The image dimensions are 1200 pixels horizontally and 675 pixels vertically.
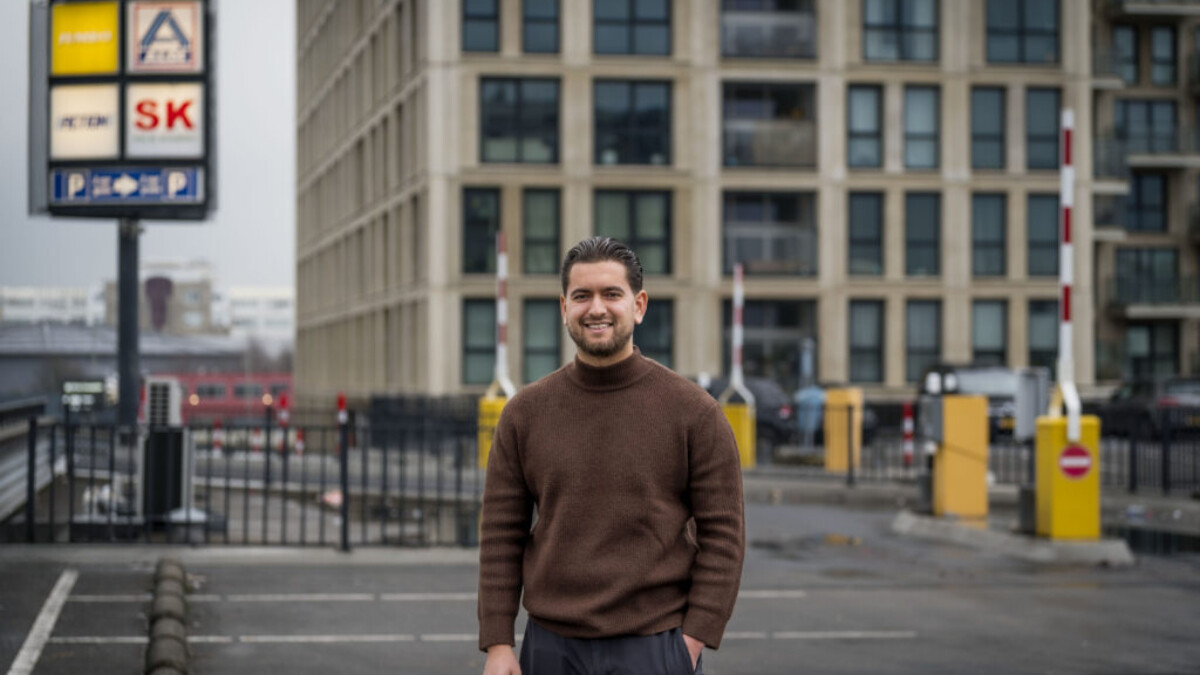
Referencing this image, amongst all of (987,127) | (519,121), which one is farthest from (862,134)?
(519,121)

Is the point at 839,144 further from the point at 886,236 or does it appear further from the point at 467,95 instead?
the point at 467,95

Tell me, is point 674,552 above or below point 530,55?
below

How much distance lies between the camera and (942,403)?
17.4 m

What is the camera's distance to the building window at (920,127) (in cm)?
4528

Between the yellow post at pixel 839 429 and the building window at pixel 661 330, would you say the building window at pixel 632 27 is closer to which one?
the building window at pixel 661 330

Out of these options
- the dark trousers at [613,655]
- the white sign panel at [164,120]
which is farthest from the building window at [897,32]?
the dark trousers at [613,655]

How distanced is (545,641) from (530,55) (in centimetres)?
4007

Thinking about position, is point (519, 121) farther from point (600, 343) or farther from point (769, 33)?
point (600, 343)

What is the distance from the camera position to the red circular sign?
46.0 feet

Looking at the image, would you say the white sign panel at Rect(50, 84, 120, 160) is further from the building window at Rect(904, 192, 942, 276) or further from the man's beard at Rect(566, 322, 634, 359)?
the building window at Rect(904, 192, 942, 276)

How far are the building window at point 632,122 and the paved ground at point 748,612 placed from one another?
28998 mm

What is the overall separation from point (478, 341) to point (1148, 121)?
91.2 feet

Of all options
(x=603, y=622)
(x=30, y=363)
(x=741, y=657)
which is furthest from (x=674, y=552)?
(x=30, y=363)

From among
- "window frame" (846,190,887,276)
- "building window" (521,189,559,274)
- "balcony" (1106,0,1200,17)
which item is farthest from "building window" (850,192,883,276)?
"balcony" (1106,0,1200,17)
